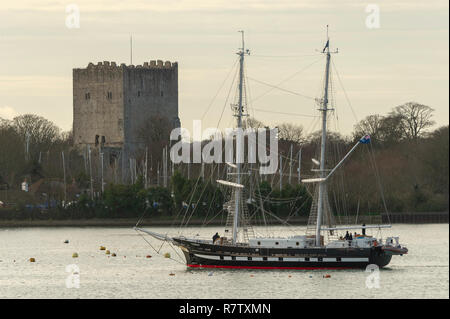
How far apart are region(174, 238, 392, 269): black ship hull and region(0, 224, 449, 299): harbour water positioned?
579 mm

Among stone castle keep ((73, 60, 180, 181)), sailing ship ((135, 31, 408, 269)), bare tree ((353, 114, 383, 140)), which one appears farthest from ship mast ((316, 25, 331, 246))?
stone castle keep ((73, 60, 180, 181))

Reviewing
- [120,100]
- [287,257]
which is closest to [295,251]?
[287,257]

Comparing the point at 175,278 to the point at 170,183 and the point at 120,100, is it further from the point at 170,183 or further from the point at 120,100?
the point at 120,100

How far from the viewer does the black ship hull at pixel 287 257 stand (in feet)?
208

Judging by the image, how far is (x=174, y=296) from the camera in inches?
2105

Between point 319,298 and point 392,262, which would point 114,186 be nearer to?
point 392,262

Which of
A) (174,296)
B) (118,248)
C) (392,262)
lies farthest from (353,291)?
(118,248)

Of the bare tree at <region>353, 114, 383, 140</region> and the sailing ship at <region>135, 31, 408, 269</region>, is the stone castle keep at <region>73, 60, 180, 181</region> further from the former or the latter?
the sailing ship at <region>135, 31, 408, 269</region>

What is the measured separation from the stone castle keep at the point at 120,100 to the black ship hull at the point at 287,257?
91.3 meters

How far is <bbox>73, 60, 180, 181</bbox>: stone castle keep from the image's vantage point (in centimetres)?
15662

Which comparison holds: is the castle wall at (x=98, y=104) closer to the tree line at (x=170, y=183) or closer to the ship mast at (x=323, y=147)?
the tree line at (x=170, y=183)

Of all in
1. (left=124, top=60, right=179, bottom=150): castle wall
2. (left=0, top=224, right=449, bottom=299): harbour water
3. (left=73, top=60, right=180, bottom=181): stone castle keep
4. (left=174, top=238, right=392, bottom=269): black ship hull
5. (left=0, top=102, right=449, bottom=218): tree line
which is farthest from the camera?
(left=124, top=60, right=179, bottom=150): castle wall

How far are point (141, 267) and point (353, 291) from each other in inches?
596
